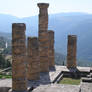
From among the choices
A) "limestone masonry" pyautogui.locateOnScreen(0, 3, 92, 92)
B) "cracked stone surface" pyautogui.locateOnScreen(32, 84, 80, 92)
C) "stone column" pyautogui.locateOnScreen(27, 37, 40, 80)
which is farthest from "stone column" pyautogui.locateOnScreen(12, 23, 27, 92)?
"stone column" pyautogui.locateOnScreen(27, 37, 40, 80)

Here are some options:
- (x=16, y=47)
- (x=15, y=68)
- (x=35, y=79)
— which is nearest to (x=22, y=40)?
(x=16, y=47)

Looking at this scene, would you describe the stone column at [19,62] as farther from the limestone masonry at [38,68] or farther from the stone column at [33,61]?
the stone column at [33,61]

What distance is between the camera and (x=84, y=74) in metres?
29.9

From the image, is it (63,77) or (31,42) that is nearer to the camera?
(31,42)

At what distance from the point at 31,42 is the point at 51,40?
8.23m

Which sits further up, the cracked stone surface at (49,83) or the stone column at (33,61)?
the stone column at (33,61)

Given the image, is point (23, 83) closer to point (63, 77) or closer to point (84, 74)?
point (63, 77)

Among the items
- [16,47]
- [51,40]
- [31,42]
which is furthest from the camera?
[51,40]

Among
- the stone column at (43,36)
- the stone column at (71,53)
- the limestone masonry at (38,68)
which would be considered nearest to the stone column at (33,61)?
the limestone masonry at (38,68)

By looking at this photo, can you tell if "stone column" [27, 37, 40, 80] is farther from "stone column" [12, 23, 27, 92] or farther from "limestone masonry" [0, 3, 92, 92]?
"stone column" [12, 23, 27, 92]

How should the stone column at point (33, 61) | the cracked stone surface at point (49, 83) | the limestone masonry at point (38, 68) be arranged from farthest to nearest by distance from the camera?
the stone column at point (33, 61) → the limestone masonry at point (38, 68) → the cracked stone surface at point (49, 83)

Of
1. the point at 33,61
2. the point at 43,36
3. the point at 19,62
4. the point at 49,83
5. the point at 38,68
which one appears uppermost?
the point at 43,36

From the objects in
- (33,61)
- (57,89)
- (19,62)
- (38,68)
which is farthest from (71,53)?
(57,89)

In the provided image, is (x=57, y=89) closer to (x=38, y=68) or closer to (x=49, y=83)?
(x=49, y=83)
